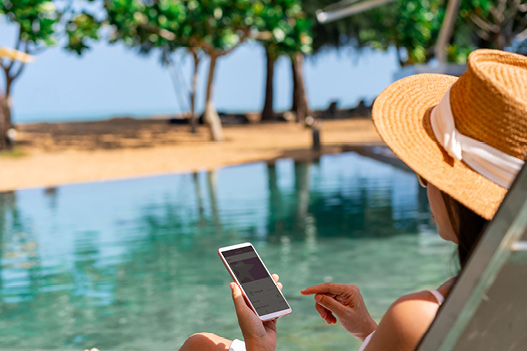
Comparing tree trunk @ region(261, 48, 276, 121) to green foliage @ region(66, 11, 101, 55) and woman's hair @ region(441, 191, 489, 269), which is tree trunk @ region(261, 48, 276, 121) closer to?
green foliage @ region(66, 11, 101, 55)

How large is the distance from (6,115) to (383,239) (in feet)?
53.1

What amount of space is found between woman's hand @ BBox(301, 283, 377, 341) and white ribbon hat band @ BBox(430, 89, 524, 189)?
0.62m

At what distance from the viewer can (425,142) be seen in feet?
4.38

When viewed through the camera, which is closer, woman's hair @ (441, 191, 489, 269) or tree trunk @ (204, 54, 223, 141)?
woman's hair @ (441, 191, 489, 269)

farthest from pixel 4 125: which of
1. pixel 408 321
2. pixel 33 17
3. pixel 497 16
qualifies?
pixel 408 321

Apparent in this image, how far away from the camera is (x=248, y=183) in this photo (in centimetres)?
1243

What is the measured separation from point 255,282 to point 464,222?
0.57 meters

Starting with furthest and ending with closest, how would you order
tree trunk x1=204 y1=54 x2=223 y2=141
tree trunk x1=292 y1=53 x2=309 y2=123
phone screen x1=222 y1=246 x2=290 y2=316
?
tree trunk x1=292 y1=53 x2=309 y2=123 < tree trunk x1=204 y1=54 x2=223 y2=141 < phone screen x1=222 y1=246 x2=290 y2=316

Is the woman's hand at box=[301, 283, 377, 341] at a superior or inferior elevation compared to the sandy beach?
superior

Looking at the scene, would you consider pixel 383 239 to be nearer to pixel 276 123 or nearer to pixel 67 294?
pixel 67 294

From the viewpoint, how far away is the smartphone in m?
1.62

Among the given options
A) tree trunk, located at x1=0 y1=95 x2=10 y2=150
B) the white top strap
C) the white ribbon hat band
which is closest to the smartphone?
the white top strap

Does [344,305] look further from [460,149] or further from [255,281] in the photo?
[460,149]

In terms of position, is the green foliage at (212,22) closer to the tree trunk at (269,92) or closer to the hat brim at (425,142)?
the tree trunk at (269,92)
